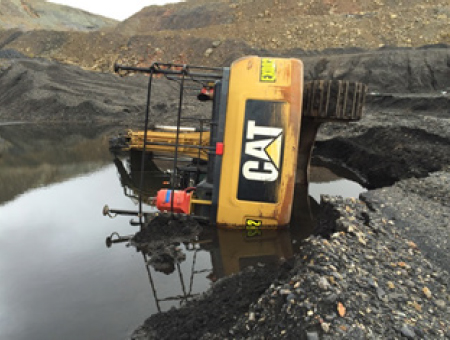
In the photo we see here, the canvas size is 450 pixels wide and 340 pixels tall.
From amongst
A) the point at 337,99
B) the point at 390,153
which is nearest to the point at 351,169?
the point at 390,153

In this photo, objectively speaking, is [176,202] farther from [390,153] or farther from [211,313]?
[390,153]

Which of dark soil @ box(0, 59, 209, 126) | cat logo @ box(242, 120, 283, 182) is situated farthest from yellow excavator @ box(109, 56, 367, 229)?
dark soil @ box(0, 59, 209, 126)

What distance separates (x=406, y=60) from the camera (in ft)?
82.0

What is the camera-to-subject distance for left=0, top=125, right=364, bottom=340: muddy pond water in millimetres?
4262

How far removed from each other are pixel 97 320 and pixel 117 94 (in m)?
26.6

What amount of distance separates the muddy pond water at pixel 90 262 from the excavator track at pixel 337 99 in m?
2.03

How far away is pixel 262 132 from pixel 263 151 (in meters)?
0.29

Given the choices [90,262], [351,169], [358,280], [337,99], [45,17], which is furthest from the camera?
[45,17]

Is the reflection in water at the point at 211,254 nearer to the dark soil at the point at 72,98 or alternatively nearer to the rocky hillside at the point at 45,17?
the dark soil at the point at 72,98

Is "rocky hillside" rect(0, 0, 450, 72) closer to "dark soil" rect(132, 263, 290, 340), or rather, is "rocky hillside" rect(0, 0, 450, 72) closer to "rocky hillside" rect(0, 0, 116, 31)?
"rocky hillside" rect(0, 0, 116, 31)

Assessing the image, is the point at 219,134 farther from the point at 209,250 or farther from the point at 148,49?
the point at 148,49

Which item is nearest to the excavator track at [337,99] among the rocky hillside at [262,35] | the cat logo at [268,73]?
the cat logo at [268,73]

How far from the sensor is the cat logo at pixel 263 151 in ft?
19.2

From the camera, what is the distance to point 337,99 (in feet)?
20.9
